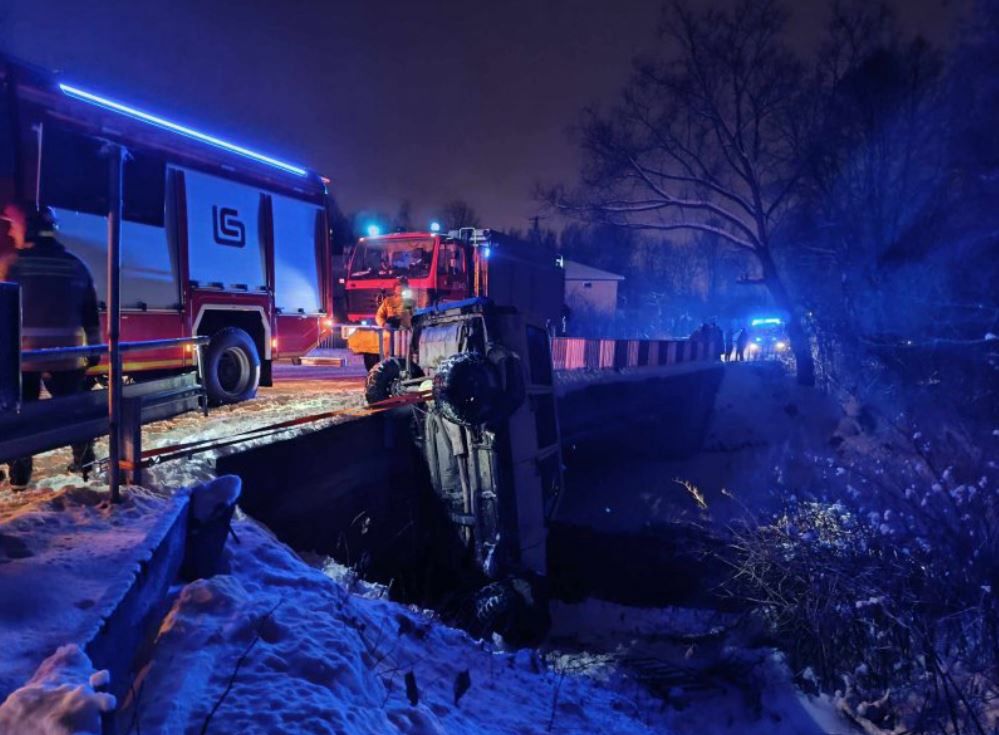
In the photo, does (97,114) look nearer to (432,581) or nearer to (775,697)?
(432,581)

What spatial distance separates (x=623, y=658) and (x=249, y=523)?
3748mm

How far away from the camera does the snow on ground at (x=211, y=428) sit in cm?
476

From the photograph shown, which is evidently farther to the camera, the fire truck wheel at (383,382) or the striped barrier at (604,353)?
the striped barrier at (604,353)

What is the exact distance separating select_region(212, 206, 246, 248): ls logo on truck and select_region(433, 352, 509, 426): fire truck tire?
376 cm

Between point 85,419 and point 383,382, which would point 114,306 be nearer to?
point 85,419

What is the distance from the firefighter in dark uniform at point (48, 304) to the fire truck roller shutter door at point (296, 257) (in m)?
3.98

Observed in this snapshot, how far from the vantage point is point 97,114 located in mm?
6242

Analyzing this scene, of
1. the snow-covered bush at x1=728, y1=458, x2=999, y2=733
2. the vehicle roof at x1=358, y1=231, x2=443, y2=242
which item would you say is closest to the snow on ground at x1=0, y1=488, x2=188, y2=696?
the snow-covered bush at x1=728, y1=458, x2=999, y2=733

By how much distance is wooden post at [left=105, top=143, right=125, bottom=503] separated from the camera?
336 centimetres

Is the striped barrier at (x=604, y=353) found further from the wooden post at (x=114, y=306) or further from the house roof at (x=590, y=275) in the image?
the house roof at (x=590, y=275)

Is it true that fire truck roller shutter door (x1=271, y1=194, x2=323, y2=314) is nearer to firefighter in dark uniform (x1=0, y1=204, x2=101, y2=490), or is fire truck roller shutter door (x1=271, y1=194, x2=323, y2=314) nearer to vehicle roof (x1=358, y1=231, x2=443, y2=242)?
vehicle roof (x1=358, y1=231, x2=443, y2=242)

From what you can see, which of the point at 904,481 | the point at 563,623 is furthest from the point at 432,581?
the point at 904,481

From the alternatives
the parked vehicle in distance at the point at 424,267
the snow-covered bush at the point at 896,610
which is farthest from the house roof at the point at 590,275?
the snow-covered bush at the point at 896,610

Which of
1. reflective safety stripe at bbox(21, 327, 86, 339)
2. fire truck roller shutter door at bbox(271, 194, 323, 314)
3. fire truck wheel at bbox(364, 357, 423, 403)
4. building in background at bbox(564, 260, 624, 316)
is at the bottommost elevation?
fire truck wheel at bbox(364, 357, 423, 403)
